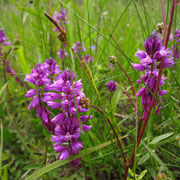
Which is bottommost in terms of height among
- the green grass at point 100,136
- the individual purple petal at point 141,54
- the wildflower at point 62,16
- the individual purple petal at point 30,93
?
the green grass at point 100,136

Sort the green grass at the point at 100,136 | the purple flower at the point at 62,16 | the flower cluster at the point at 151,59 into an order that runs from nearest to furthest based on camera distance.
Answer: the flower cluster at the point at 151,59, the green grass at the point at 100,136, the purple flower at the point at 62,16

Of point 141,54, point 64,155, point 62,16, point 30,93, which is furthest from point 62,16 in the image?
point 64,155

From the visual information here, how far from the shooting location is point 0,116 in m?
1.92

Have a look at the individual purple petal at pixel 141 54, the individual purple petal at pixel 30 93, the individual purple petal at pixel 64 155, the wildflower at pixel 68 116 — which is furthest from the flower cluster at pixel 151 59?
the individual purple petal at pixel 30 93

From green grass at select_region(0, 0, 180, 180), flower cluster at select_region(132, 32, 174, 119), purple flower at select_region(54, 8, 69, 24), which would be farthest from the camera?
purple flower at select_region(54, 8, 69, 24)

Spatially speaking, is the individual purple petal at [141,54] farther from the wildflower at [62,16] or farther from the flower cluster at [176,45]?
the flower cluster at [176,45]

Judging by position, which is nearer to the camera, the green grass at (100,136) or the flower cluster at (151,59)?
the flower cluster at (151,59)

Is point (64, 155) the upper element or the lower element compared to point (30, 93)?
lower

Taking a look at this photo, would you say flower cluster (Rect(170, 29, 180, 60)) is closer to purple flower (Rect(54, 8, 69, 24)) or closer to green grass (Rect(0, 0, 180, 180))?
green grass (Rect(0, 0, 180, 180))

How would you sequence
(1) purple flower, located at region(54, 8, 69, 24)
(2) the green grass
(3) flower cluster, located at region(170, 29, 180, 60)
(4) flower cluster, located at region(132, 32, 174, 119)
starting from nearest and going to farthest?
(4) flower cluster, located at region(132, 32, 174, 119) → (2) the green grass → (1) purple flower, located at region(54, 8, 69, 24) → (3) flower cluster, located at region(170, 29, 180, 60)

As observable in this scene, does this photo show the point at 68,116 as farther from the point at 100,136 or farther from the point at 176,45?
the point at 176,45

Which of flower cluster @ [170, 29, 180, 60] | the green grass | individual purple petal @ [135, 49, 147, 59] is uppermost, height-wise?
individual purple petal @ [135, 49, 147, 59]

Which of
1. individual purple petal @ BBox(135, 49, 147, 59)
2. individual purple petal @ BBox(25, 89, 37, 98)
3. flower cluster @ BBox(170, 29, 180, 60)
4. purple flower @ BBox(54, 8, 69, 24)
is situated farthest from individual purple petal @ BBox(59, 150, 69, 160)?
flower cluster @ BBox(170, 29, 180, 60)

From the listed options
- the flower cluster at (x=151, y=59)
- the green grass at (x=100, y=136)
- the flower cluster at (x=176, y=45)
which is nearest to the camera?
the flower cluster at (x=151, y=59)
